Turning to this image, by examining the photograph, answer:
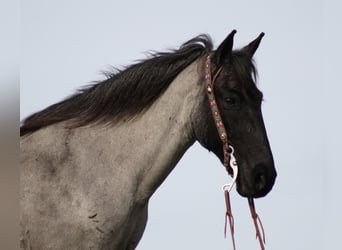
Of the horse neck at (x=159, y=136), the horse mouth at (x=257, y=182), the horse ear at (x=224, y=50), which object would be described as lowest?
the horse mouth at (x=257, y=182)

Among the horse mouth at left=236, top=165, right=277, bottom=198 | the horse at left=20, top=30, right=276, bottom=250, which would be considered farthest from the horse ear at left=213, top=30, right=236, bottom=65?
the horse mouth at left=236, top=165, right=277, bottom=198

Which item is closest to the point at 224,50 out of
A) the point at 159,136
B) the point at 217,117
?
the point at 217,117

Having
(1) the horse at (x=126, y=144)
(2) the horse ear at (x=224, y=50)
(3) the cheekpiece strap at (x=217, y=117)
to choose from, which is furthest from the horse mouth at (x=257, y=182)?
(2) the horse ear at (x=224, y=50)

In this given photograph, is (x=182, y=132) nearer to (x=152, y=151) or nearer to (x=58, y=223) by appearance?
(x=152, y=151)

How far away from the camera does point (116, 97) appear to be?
13.8 feet

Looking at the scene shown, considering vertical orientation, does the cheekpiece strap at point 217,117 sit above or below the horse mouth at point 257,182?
above

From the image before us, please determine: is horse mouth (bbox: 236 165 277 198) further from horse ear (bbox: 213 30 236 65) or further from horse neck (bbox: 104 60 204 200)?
horse ear (bbox: 213 30 236 65)

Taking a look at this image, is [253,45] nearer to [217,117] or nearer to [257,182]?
[217,117]

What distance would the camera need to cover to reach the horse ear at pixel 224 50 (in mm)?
4129

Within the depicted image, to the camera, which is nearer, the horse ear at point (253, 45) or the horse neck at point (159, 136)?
the horse neck at point (159, 136)

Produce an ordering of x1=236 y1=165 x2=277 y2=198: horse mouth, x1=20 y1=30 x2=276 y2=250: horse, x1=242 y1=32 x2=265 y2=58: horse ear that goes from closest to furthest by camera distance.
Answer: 1. x1=20 y1=30 x2=276 y2=250: horse
2. x1=236 y1=165 x2=277 y2=198: horse mouth
3. x1=242 y1=32 x2=265 y2=58: horse ear

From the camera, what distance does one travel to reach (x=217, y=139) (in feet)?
13.4

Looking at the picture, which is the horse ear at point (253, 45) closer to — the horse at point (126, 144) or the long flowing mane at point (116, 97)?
the horse at point (126, 144)

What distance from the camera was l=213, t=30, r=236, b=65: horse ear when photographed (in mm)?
4129
